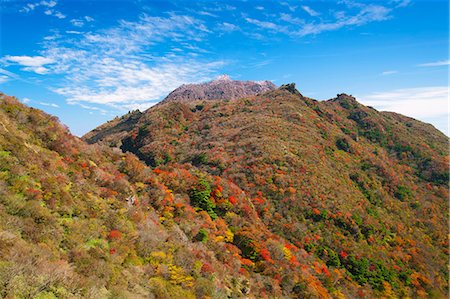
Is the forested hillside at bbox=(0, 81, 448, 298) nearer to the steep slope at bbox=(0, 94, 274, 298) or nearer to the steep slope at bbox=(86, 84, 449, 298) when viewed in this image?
the steep slope at bbox=(0, 94, 274, 298)

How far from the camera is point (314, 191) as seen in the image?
50375 mm

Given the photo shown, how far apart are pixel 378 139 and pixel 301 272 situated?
8635 cm

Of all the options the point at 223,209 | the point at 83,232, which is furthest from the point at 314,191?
the point at 83,232

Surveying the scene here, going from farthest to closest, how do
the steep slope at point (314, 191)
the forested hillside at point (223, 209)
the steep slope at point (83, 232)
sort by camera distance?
the steep slope at point (314, 191) → the forested hillside at point (223, 209) → the steep slope at point (83, 232)

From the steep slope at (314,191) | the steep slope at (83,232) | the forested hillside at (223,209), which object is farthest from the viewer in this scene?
the steep slope at (314,191)

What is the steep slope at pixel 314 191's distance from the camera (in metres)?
33.2

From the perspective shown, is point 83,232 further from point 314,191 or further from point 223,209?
point 314,191

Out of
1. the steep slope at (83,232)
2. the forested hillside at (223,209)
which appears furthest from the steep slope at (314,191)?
the steep slope at (83,232)

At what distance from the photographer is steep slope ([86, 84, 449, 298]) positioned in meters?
33.2

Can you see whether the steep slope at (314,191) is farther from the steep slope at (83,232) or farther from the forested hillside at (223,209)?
the steep slope at (83,232)

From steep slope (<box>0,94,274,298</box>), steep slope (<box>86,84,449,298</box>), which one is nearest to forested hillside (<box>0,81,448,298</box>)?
steep slope (<box>0,94,274,298</box>)

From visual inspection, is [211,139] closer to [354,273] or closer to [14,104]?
[354,273]

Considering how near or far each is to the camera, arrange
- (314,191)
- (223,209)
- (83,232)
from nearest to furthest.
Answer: (83,232) → (223,209) → (314,191)

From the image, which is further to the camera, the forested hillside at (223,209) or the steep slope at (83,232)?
the forested hillside at (223,209)
